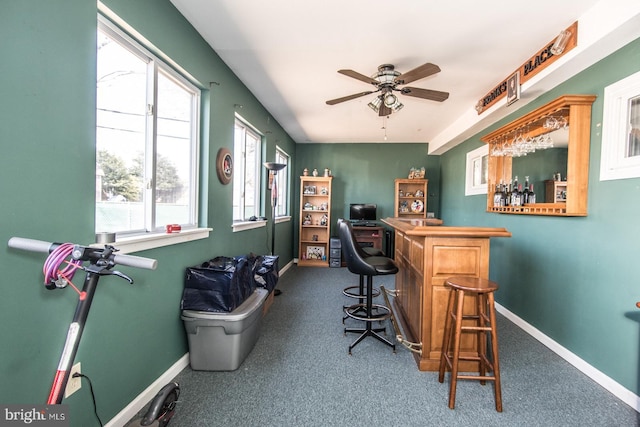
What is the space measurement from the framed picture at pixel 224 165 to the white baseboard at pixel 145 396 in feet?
4.99

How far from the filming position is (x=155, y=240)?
69.2 inches

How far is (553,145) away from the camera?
255 centimetres

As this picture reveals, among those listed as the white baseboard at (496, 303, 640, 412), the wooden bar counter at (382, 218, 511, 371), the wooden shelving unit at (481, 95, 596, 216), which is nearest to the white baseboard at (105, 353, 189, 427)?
the wooden bar counter at (382, 218, 511, 371)

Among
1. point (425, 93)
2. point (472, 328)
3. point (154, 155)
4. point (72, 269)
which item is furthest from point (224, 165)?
point (472, 328)

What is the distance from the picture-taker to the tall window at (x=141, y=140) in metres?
1.57

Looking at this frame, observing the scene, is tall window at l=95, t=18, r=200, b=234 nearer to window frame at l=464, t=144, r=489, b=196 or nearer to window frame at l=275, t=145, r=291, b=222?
window frame at l=275, t=145, r=291, b=222

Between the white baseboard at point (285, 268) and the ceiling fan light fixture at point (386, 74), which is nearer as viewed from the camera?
the ceiling fan light fixture at point (386, 74)

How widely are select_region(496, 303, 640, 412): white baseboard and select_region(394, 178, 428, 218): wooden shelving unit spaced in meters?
3.07

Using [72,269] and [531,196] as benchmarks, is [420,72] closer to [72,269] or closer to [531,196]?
[531,196]

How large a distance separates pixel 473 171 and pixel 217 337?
4308 millimetres

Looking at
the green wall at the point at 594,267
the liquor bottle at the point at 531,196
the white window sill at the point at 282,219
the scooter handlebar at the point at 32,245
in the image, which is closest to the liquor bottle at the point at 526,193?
the liquor bottle at the point at 531,196

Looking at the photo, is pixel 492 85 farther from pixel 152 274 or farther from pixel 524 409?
pixel 152 274

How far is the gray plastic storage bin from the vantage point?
2.01m

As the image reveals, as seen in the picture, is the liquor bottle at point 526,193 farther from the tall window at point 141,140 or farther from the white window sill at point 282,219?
the white window sill at point 282,219
